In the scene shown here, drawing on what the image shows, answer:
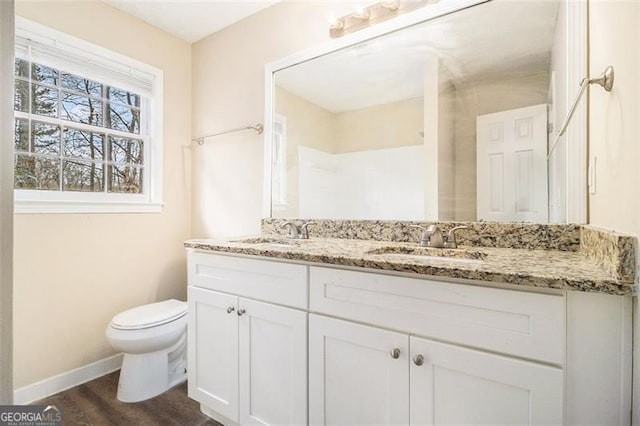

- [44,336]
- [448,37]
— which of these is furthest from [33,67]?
[448,37]

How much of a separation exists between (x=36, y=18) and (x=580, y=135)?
275 cm

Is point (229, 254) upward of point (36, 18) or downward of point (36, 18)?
downward

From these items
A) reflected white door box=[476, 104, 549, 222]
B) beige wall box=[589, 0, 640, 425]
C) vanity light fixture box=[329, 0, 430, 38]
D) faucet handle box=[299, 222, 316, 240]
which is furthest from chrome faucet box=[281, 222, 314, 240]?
beige wall box=[589, 0, 640, 425]

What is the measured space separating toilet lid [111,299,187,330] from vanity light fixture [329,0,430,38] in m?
1.90

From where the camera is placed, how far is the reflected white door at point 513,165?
1.31 metres

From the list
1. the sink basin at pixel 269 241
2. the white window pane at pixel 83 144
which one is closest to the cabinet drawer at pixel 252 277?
the sink basin at pixel 269 241

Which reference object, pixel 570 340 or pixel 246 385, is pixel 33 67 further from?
pixel 570 340

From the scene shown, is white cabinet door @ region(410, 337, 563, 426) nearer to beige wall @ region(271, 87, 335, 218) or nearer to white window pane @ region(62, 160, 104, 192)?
beige wall @ region(271, 87, 335, 218)

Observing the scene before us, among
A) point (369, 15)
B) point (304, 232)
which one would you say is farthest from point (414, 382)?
point (369, 15)

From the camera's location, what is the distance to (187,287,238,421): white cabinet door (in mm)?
1434

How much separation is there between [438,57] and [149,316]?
2.10 meters

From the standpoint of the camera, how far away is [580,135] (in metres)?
1.13

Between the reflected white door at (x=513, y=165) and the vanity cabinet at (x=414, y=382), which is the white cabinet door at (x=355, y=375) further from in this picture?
the reflected white door at (x=513, y=165)

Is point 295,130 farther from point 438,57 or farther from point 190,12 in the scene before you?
point 190,12
